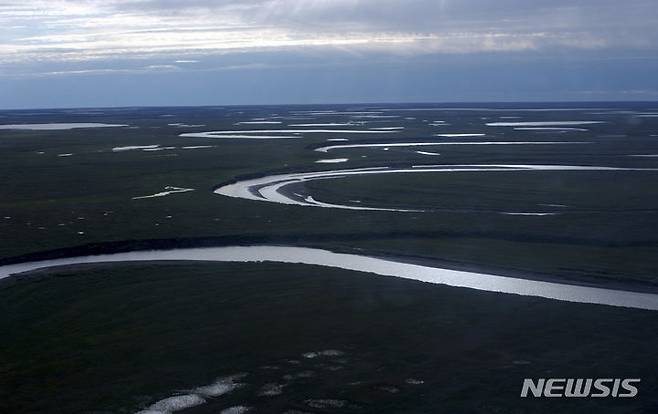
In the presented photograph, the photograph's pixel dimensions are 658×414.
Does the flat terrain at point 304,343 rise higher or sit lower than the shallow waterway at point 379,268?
higher

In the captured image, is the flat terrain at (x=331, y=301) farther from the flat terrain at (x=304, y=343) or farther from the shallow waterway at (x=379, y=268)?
the shallow waterway at (x=379, y=268)

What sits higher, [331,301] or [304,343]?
[304,343]

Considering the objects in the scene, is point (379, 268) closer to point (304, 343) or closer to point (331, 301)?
point (331, 301)

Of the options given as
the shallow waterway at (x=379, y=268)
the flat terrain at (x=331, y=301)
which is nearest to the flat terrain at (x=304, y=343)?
the flat terrain at (x=331, y=301)

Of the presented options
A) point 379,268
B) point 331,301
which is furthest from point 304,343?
point 379,268

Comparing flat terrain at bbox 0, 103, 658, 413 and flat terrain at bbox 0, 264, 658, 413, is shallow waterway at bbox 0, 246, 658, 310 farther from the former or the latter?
flat terrain at bbox 0, 264, 658, 413

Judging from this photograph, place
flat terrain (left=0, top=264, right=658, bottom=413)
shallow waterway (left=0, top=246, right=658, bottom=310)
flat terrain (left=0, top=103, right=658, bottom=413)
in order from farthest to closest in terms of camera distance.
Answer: shallow waterway (left=0, top=246, right=658, bottom=310) < flat terrain (left=0, top=103, right=658, bottom=413) < flat terrain (left=0, top=264, right=658, bottom=413)

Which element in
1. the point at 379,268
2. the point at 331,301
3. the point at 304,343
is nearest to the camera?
the point at 304,343

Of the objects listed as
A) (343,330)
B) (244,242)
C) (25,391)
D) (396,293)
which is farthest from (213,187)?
(25,391)

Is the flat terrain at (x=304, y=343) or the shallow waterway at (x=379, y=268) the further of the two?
the shallow waterway at (x=379, y=268)

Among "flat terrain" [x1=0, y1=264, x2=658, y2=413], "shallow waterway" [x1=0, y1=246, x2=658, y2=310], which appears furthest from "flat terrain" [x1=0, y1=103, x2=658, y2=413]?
"shallow waterway" [x1=0, y1=246, x2=658, y2=310]
